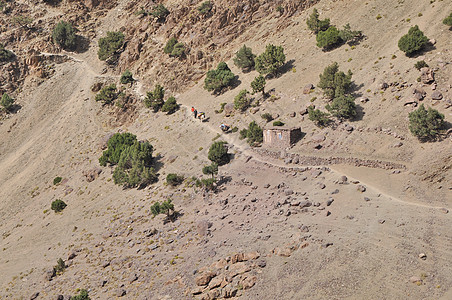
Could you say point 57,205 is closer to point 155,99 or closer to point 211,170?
point 211,170

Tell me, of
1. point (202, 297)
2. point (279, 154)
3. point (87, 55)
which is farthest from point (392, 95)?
point (87, 55)

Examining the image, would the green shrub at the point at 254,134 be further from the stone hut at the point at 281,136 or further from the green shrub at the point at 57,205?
the green shrub at the point at 57,205

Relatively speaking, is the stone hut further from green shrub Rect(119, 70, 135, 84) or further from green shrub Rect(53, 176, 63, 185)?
green shrub Rect(119, 70, 135, 84)

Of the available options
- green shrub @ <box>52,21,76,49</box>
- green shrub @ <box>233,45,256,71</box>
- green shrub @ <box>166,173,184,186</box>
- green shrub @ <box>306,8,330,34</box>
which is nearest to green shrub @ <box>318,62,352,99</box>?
green shrub @ <box>306,8,330,34</box>

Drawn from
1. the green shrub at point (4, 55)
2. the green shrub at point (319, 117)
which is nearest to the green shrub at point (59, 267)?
the green shrub at point (319, 117)

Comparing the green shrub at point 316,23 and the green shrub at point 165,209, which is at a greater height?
the green shrub at point 316,23

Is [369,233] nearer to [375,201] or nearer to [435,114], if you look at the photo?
[375,201]
